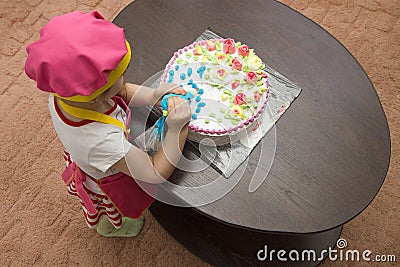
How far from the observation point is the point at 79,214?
1.61 metres

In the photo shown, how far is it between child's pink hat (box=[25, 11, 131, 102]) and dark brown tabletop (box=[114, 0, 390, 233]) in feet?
1.14

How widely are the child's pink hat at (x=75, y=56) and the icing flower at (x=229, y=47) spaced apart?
1.32 feet

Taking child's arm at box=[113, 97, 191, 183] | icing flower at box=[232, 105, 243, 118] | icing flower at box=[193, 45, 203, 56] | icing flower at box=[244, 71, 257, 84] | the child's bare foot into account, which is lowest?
the child's bare foot

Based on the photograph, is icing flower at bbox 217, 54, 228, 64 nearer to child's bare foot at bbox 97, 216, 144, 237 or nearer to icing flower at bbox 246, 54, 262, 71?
icing flower at bbox 246, 54, 262, 71

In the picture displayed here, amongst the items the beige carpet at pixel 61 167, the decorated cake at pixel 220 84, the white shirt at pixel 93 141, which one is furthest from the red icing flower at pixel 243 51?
the beige carpet at pixel 61 167

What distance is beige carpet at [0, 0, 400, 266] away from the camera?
156 cm

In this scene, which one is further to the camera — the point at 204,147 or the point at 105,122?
the point at 204,147

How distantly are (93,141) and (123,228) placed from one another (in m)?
0.56

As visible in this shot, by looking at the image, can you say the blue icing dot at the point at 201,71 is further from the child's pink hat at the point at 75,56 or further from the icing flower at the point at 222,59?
the child's pink hat at the point at 75,56

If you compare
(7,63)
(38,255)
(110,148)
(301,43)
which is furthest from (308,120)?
(7,63)

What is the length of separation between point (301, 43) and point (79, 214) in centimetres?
84

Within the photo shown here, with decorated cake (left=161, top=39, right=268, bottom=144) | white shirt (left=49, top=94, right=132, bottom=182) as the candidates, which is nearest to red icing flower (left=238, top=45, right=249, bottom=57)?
decorated cake (left=161, top=39, right=268, bottom=144)

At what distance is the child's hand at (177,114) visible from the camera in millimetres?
1166

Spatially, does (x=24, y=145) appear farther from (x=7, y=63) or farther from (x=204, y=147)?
(x=204, y=147)
